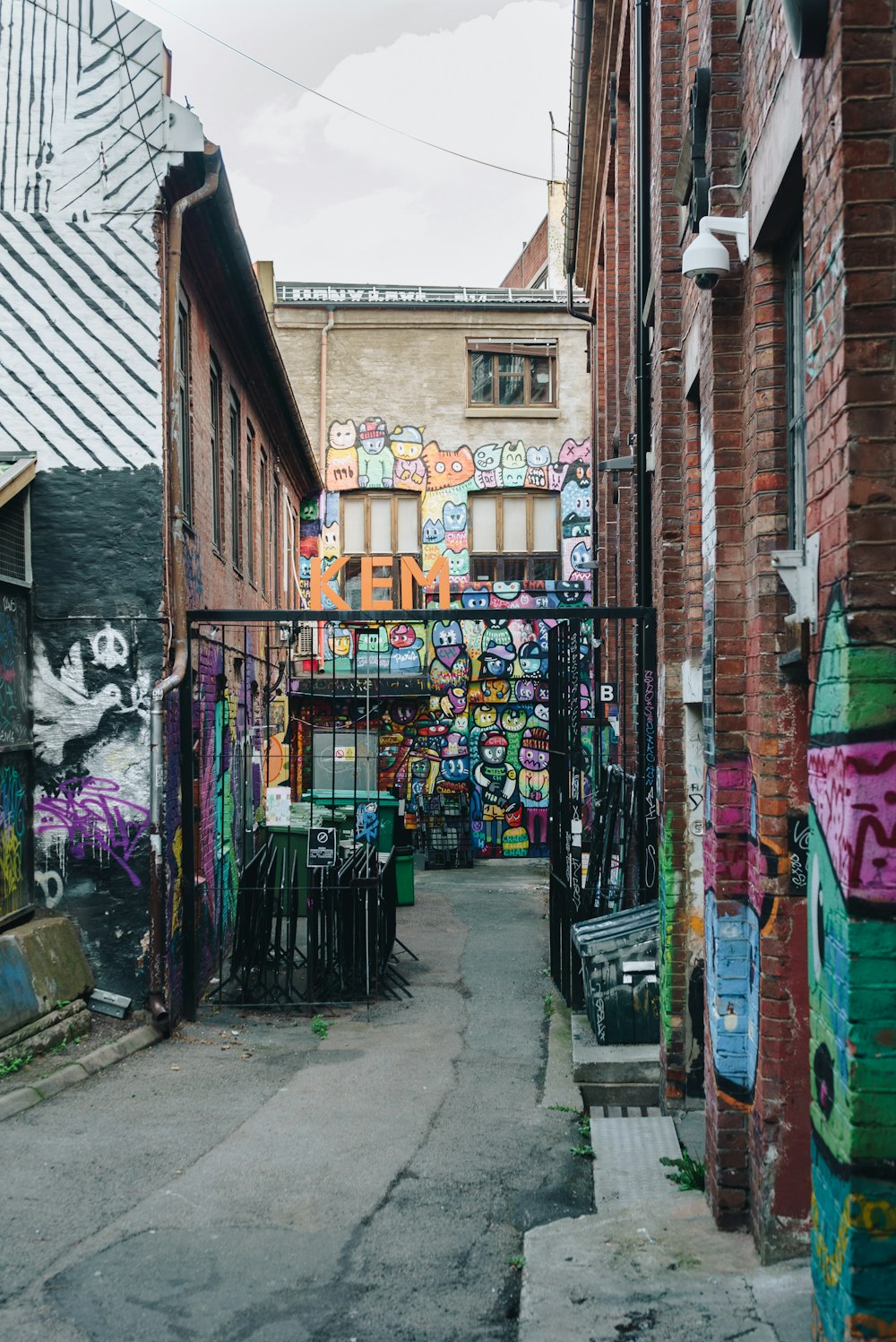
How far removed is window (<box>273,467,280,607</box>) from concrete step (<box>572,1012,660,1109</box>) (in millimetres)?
12337

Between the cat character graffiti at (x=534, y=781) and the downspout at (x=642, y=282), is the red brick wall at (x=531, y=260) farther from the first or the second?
the downspout at (x=642, y=282)

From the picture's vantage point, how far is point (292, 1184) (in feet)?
21.7

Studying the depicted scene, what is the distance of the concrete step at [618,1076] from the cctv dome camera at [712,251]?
16.5 feet

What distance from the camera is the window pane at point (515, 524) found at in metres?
24.3

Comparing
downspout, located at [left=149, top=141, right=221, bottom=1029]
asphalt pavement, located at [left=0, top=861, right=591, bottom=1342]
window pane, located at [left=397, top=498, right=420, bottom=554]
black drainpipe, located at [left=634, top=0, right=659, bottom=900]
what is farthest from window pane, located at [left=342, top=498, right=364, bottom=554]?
asphalt pavement, located at [left=0, top=861, right=591, bottom=1342]

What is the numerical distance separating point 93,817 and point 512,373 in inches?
667

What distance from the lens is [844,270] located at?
3275mm

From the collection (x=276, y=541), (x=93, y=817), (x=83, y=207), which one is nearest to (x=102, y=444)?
(x=83, y=207)

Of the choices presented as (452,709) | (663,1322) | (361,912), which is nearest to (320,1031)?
(361,912)

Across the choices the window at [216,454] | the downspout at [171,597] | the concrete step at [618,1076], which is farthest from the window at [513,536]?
the concrete step at [618,1076]

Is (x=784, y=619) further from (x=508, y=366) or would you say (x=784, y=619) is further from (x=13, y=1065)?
(x=508, y=366)

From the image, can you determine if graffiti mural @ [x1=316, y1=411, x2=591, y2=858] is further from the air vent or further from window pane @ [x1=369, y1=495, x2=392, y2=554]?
the air vent

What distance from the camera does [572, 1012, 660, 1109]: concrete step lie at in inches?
316

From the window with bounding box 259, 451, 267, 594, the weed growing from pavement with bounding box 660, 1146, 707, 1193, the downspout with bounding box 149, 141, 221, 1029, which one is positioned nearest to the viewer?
the weed growing from pavement with bounding box 660, 1146, 707, 1193
